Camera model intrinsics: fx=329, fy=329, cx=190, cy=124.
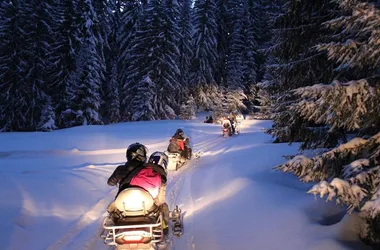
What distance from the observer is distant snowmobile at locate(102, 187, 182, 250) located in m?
4.01

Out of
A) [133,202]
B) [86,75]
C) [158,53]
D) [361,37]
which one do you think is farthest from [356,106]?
[158,53]

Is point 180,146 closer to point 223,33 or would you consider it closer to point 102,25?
point 102,25

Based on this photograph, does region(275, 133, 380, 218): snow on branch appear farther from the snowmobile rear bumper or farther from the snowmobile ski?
the snowmobile ski

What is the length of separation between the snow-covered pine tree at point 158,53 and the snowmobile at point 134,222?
29605mm

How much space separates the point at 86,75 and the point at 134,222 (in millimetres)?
25911

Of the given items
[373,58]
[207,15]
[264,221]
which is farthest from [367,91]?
[207,15]

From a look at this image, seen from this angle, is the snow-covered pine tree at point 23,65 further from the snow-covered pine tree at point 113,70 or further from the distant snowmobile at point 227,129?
the distant snowmobile at point 227,129

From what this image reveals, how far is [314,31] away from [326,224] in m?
4.23

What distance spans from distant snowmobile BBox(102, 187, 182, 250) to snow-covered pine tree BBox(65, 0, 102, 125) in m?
25.5

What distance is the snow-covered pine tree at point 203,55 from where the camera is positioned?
4234cm

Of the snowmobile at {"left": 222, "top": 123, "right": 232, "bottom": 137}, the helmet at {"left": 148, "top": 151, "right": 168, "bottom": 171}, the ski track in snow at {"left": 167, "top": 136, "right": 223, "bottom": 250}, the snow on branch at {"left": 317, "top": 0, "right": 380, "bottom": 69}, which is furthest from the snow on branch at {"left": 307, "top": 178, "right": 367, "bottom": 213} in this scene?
the snowmobile at {"left": 222, "top": 123, "right": 232, "bottom": 137}

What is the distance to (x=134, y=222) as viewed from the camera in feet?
13.5

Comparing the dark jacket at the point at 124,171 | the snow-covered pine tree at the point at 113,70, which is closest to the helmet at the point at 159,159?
the dark jacket at the point at 124,171

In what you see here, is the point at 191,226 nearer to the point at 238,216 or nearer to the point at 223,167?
the point at 238,216
